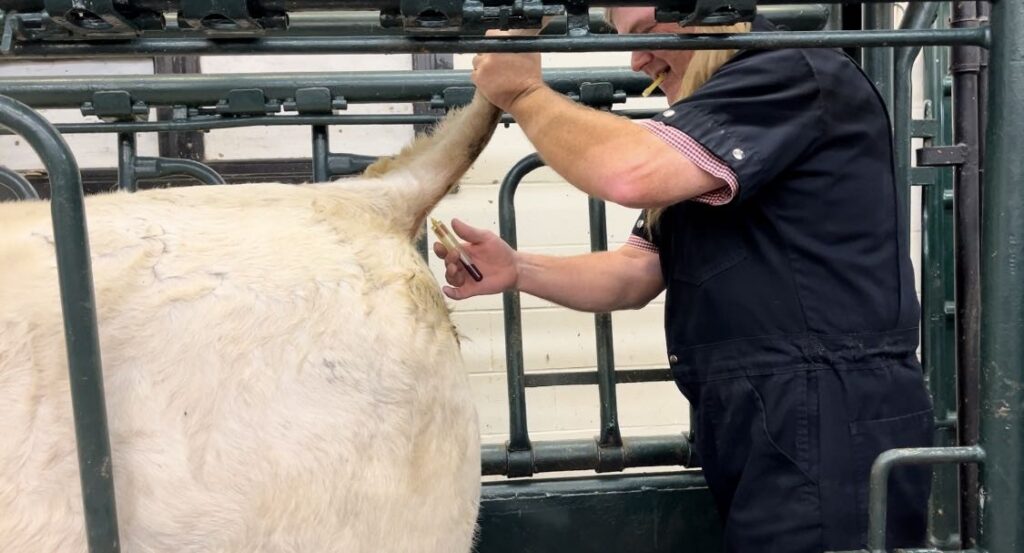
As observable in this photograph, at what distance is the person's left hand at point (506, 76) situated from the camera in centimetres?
111

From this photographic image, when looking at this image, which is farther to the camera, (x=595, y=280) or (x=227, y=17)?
(x=595, y=280)

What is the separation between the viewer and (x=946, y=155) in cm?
124

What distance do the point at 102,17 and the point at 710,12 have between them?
1.79 ft

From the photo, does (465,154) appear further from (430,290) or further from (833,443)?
(833,443)

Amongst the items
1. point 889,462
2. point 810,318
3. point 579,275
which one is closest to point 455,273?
point 579,275

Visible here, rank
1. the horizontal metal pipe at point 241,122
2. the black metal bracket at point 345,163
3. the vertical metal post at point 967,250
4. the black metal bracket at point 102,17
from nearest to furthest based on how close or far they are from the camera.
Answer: the black metal bracket at point 102,17 → the vertical metal post at point 967,250 → the horizontal metal pipe at point 241,122 → the black metal bracket at point 345,163

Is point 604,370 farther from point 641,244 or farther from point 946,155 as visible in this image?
point 946,155

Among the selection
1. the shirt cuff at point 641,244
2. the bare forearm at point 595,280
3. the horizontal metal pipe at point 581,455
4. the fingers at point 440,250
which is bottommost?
the horizontal metal pipe at point 581,455

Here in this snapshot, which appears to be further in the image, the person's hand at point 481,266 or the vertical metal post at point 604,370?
the vertical metal post at point 604,370

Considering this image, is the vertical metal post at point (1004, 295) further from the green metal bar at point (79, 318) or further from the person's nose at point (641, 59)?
the green metal bar at point (79, 318)

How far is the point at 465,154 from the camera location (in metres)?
1.13

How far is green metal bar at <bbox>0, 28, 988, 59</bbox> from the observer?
0.75 meters

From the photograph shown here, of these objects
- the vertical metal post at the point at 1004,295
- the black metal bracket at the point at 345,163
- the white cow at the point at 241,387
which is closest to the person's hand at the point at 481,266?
the black metal bracket at the point at 345,163

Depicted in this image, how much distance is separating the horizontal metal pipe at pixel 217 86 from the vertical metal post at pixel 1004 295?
0.87 m
